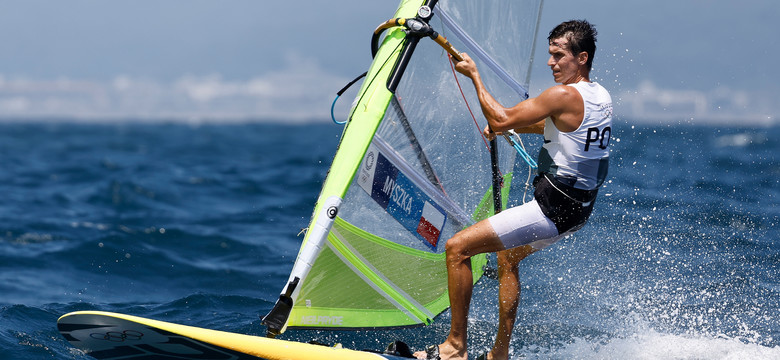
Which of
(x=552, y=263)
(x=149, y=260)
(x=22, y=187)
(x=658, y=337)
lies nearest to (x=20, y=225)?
(x=149, y=260)

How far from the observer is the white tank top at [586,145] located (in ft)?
13.5

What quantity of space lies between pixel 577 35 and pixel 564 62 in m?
0.16

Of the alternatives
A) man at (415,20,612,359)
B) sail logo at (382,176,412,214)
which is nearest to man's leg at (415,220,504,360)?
man at (415,20,612,359)

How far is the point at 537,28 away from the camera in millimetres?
5781

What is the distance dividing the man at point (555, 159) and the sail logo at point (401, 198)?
26.9 inches

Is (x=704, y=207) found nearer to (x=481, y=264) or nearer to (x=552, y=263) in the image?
(x=552, y=263)

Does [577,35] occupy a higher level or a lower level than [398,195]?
higher

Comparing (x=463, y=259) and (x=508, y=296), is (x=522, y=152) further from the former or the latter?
(x=463, y=259)

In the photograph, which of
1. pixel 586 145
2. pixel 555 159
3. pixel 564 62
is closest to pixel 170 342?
pixel 555 159

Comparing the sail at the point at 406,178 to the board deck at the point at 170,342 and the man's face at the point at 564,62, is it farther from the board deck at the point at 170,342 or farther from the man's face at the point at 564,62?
the man's face at the point at 564,62

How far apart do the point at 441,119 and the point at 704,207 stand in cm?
667

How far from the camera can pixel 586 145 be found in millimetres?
4129

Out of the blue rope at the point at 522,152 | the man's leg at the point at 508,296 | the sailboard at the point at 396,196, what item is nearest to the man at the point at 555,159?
the man's leg at the point at 508,296

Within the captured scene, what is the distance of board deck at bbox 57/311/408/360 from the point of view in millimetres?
3922
